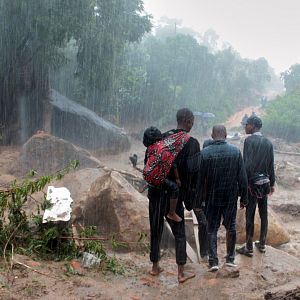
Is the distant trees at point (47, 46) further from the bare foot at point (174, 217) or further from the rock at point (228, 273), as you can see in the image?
the rock at point (228, 273)

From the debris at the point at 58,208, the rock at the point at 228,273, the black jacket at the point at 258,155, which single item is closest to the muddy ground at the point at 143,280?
the rock at the point at 228,273

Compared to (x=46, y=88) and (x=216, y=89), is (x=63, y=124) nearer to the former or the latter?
(x=46, y=88)

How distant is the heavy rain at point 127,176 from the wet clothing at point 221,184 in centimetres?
1

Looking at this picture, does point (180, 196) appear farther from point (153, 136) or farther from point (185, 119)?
point (185, 119)

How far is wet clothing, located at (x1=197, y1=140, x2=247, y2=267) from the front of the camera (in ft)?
13.5

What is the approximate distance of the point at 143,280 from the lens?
4055 mm

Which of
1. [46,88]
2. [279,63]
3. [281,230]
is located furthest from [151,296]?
[279,63]

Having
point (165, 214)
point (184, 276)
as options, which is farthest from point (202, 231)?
point (165, 214)

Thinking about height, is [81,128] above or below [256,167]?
below

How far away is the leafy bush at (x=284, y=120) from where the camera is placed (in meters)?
26.0

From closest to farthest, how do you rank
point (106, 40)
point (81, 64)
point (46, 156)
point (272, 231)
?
1. point (272, 231)
2. point (46, 156)
3. point (106, 40)
4. point (81, 64)

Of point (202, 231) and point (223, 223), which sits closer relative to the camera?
point (223, 223)

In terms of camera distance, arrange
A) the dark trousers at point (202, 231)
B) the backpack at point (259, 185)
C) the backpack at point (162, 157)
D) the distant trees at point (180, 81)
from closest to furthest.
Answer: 1. the backpack at point (162, 157)
2. the dark trousers at point (202, 231)
3. the backpack at point (259, 185)
4. the distant trees at point (180, 81)

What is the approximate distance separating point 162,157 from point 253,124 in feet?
5.22
